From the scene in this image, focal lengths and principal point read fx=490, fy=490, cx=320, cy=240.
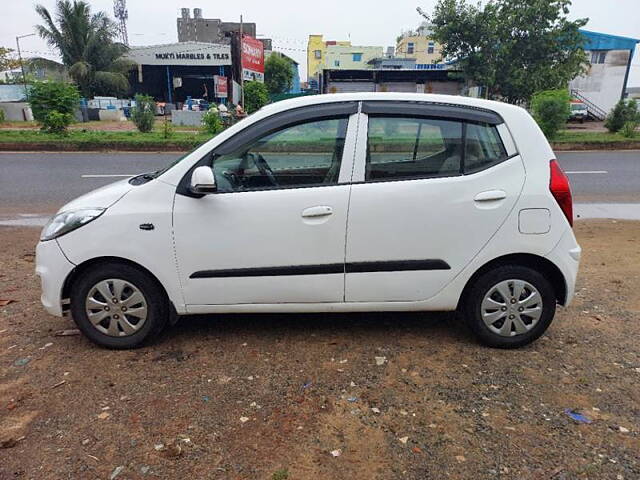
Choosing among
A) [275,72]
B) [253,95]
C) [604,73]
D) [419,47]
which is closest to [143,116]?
[253,95]

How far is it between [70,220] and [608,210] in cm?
811

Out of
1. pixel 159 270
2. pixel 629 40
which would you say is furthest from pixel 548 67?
pixel 159 270

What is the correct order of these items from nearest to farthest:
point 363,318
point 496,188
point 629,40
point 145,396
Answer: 1. point 145,396
2. point 496,188
3. point 363,318
4. point 629,40

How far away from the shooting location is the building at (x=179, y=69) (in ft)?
139

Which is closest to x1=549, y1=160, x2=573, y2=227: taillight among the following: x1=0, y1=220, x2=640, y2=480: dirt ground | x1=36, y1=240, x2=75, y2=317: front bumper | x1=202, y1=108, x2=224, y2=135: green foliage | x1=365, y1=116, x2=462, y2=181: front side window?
x1=365, y1=116, x2=462, y2=181: front side window

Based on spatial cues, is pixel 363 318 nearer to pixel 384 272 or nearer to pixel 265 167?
pixel 384 272

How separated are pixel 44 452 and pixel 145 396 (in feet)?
1.89

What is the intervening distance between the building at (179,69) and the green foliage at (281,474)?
4098cm

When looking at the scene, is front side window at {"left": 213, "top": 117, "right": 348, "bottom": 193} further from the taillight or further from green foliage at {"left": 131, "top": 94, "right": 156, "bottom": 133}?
green foliage at {"left": 131, "top": 94, "right": 156, "bottom": 133}

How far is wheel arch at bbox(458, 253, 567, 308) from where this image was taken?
328cm

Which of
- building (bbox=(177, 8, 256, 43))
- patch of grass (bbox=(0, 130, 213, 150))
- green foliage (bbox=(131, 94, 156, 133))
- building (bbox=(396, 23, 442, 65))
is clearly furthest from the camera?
building (bbox=(396, 23, 442, 65))

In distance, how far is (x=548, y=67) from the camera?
88.7ft

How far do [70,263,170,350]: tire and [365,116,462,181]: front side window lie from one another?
1.63m

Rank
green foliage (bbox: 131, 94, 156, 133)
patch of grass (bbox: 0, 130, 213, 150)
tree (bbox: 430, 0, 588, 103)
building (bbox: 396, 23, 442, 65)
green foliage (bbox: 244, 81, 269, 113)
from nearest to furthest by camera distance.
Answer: patch of grass (bbox: 0, 130, 213, 150), green foliage (bbox: 131, 94, 156, 133), green foliage (bbox: 244, 81, 269, 113), tree (bbox: 430, 0, 588, 103), building (bbox: 396, 23, 442, 65)
